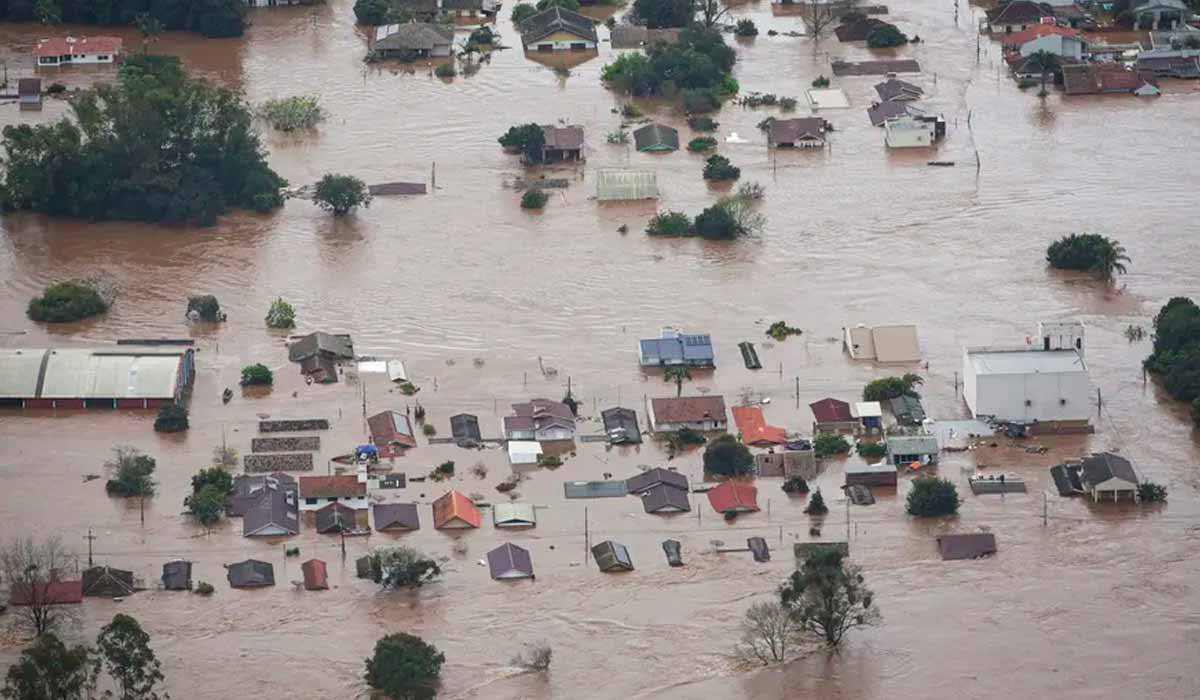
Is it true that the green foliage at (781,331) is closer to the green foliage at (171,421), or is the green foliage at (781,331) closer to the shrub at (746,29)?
the green foliage at (171,421)

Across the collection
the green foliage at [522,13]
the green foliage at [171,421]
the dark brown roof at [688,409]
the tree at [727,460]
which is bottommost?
the tree at [727,460]

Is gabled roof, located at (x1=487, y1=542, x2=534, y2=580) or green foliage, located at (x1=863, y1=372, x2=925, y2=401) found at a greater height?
green foliage, located at (x1=863, y1=372, x2=925, y2=401)

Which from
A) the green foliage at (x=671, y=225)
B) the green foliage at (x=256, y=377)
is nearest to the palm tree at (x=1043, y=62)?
the green foliage at (x=671, y=225)

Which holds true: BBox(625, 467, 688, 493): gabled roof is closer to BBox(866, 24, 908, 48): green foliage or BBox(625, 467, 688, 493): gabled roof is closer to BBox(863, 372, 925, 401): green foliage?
BBox(863, 372, 925, 401): green foliage

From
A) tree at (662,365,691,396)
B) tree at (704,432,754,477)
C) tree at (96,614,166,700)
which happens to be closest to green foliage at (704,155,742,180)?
tree at (662,365,691,396)

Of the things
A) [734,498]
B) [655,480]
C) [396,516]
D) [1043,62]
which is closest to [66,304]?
[396,516]

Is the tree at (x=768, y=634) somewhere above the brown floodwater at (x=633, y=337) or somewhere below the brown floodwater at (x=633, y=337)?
below

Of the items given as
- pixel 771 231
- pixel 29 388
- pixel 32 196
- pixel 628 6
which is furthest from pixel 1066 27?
pixel 29 388
